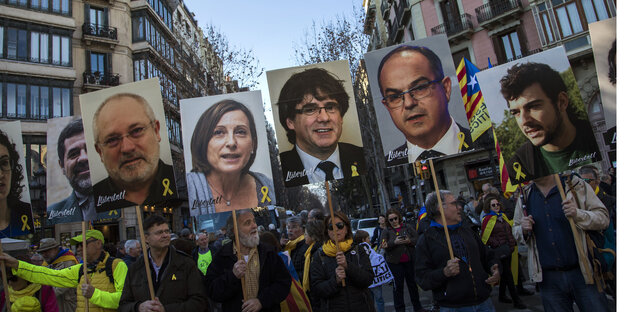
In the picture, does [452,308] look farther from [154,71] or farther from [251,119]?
[154,71]

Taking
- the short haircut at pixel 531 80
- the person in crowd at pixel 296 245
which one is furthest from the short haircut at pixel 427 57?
the person in crowd at pixel 296 245

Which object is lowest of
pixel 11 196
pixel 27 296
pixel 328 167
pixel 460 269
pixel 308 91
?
pixel 460 269

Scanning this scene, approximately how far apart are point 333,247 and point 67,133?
4.33 meters

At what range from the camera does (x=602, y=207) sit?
3.98m

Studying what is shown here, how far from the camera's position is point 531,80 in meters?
4.69

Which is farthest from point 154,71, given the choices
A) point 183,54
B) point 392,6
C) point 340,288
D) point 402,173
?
point 340,288

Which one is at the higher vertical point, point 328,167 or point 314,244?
point 328,167

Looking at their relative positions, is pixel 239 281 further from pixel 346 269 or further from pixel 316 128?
pixel 316 128

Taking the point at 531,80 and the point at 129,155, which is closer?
the point at 531,80

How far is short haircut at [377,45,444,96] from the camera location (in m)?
5.16

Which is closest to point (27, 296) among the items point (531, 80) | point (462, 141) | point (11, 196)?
point (11, 196)

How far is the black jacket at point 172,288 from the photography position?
4047mm

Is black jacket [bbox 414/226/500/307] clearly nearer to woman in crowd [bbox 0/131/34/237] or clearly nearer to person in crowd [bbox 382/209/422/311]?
person in crowd [bbox 382/209/422/311]

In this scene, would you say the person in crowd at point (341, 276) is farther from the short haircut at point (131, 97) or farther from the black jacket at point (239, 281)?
the short haircut at point (131, 97)
